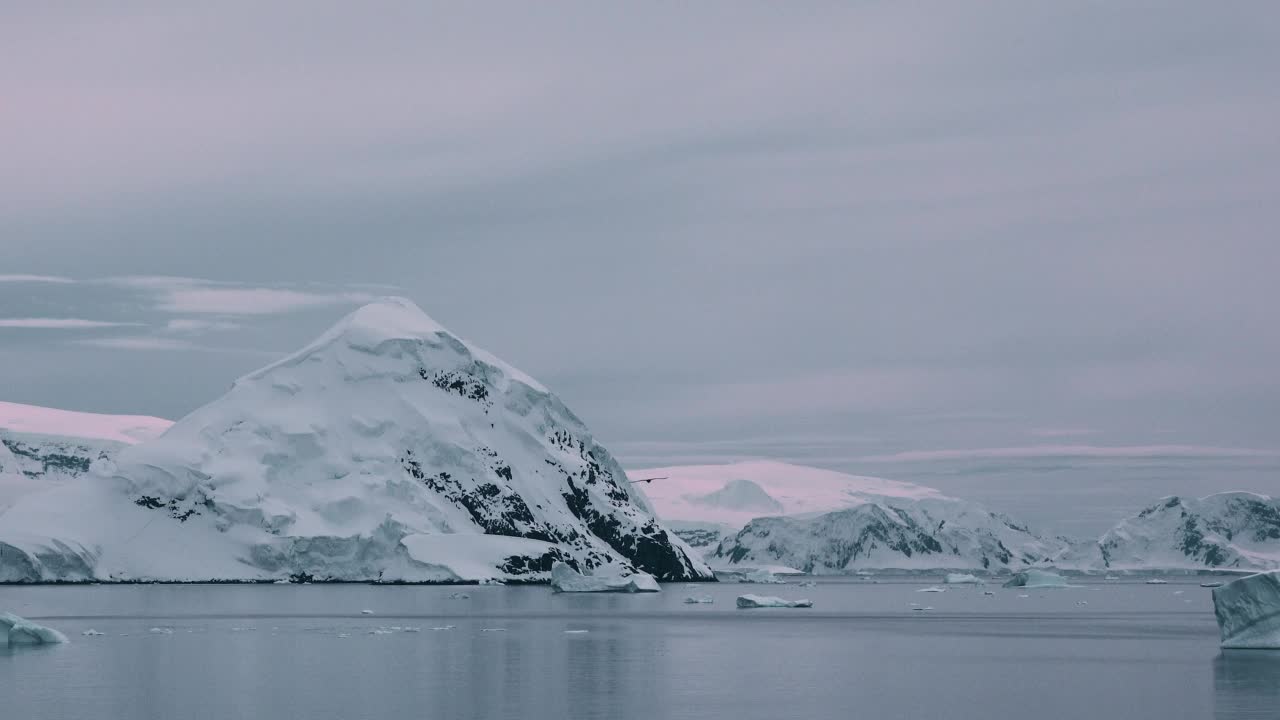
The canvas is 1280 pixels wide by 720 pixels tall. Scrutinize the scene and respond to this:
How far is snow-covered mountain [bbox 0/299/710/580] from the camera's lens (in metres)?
167

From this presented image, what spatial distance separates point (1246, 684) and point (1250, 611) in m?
13.8

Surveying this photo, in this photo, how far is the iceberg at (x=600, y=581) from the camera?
509ft

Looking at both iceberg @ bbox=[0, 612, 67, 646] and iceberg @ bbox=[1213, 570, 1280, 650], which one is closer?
iceberg @ bbox=[1213, 570, 1280, 650]

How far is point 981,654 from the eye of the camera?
6397 cm

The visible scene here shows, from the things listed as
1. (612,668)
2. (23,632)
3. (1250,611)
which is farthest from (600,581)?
(612,668)

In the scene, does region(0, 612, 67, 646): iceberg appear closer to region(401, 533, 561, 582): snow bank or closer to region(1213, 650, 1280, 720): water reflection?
region(1213, 650, 1280, 720): water reflection

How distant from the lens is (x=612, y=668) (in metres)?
54.6

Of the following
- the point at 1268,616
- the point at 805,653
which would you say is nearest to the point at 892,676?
the point at 805,653

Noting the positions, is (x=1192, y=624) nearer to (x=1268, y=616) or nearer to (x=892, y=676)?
(x=1268, y=616)

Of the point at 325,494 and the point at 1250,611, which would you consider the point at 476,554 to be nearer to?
the point at 325,494

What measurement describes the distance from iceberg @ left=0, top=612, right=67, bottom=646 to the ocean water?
1.18 meters

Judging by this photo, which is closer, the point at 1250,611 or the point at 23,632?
the point at 1250,611

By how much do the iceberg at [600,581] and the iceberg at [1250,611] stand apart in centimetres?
9617

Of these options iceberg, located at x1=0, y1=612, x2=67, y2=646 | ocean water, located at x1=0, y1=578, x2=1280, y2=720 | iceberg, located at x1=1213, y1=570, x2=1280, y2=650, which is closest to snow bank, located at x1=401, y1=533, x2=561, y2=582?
ocean water, located at x1=0, y1=578, x2=1280, y2=720
